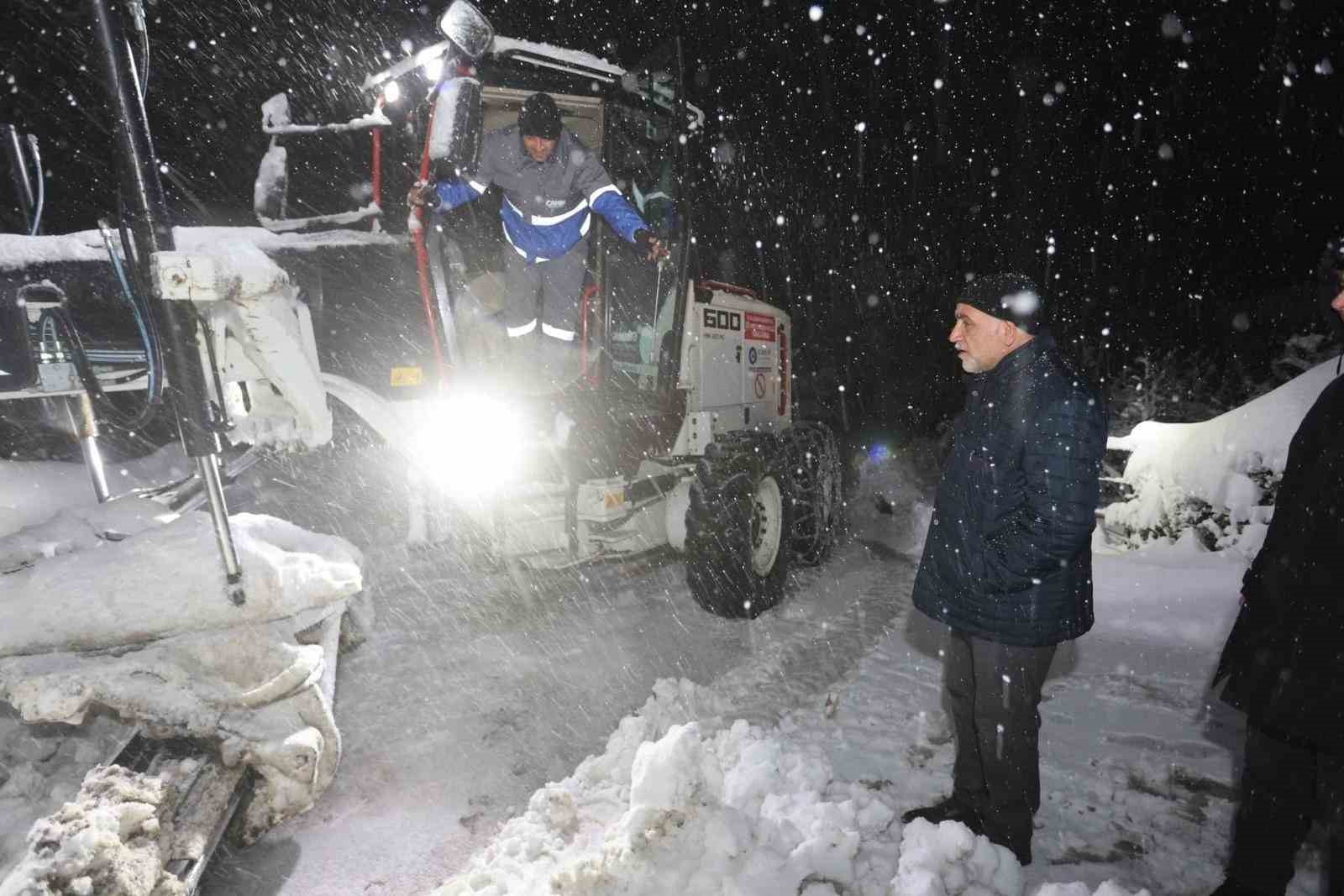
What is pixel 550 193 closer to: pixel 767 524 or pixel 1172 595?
pixel 767 524

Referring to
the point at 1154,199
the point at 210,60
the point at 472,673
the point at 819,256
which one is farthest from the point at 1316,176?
the point at 210,60

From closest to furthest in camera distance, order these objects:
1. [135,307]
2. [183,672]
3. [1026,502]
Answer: [183,672] → [1026,502] → [135,307]

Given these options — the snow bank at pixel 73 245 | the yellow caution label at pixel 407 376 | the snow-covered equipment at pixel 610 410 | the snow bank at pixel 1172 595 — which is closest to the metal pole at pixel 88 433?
the snow bank at pixel 73 245

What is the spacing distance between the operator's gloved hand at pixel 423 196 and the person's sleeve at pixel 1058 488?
313 cm

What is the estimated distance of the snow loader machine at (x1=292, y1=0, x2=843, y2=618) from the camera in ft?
13.1

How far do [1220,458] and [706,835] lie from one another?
5.34 m

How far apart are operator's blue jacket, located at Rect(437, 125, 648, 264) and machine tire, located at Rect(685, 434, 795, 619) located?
1608 mm

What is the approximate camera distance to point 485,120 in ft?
17.1

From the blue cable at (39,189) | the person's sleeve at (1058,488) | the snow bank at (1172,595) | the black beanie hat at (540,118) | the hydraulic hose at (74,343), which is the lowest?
the snow bank at (1172,595)

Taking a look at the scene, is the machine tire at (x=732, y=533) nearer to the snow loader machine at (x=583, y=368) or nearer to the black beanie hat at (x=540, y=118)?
the snow loader machine at (x=583, y=368)

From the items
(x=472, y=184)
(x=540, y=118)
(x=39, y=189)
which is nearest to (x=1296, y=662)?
(x=540, y=118)

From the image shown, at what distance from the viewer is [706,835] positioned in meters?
1.91

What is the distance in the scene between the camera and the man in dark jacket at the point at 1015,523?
2.09 meters

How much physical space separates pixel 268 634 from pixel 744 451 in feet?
11.1
